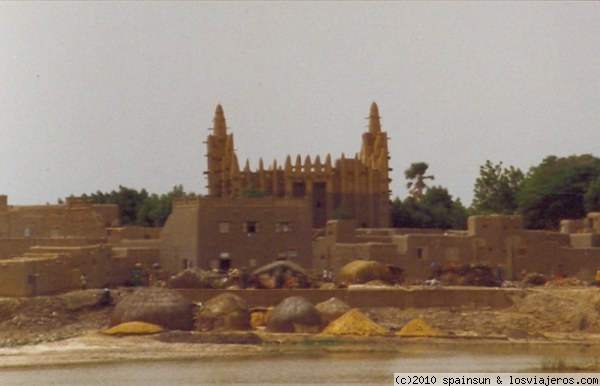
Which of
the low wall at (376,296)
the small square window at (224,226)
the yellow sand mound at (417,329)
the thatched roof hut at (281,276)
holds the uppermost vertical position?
the small square window at (224,226)

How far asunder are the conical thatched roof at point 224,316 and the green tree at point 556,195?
32.4 m

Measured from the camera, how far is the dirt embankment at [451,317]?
4725 cm

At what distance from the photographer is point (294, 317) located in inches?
1849

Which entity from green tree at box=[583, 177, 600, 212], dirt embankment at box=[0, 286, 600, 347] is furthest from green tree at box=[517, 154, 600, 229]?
dirt embankment at box=[0, 286, 600, 347]

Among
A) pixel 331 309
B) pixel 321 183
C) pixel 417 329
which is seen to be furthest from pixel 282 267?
pixel 321 183

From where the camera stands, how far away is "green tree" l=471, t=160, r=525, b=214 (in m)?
85.8

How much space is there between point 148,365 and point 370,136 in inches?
1641

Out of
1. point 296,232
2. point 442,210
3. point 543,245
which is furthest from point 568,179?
point 296,232

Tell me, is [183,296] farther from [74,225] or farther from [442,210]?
[442,210]

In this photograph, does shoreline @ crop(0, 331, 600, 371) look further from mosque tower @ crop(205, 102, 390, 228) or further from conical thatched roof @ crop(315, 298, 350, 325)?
mosque tower @ crop(205, 102, 390, 228)

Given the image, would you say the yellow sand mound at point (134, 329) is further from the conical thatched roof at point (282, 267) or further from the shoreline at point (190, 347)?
the conical thatched roof at point (282, 267)

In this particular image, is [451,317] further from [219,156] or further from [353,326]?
[219,156]

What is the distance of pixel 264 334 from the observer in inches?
1842

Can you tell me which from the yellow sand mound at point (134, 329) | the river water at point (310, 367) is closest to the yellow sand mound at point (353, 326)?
the river water at point (310, 367)
